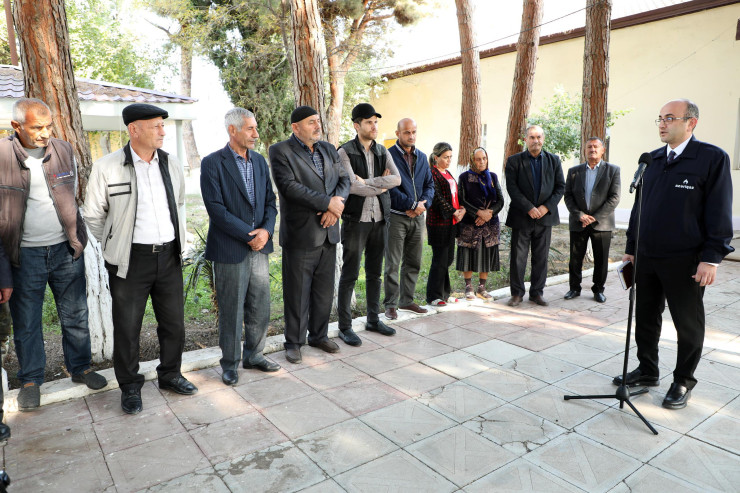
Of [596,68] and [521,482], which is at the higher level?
[596,68]

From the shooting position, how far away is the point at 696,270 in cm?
339

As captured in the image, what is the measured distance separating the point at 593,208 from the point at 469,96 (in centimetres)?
478

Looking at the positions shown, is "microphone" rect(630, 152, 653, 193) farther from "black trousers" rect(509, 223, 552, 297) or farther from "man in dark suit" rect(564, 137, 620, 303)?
"man in dark suit" rect(564, 137, 620, 303)

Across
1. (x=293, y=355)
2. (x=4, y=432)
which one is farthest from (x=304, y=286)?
(x=4, y=432)

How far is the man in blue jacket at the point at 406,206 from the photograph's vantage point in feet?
16.7

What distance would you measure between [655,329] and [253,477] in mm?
2927

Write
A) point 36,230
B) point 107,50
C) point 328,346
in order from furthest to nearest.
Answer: point 107,50 → point 328,346 → point 36,230

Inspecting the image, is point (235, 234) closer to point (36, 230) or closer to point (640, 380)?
point (36, 230)

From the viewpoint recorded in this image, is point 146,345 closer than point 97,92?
Yes

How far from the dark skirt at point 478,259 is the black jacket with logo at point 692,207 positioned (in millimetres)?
2544

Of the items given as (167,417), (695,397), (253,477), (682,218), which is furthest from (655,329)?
(167,417)

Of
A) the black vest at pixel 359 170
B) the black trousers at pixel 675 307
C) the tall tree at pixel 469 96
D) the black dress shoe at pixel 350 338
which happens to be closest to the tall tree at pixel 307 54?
the black vest at pixel 359 170

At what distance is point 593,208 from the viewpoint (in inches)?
241

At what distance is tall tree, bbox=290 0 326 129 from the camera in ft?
17.5
